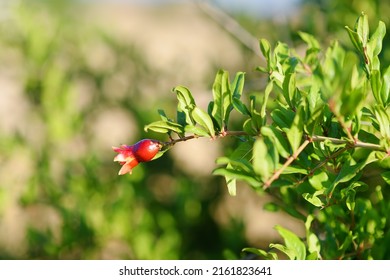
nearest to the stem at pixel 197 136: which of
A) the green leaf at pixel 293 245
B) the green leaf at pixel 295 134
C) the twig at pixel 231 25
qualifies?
the green leaf at pixel 295 134

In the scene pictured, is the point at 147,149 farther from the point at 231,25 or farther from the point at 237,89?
the point at 231,25

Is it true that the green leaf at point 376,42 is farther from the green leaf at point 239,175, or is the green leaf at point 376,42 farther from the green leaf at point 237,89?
the green leaf at point 239,175

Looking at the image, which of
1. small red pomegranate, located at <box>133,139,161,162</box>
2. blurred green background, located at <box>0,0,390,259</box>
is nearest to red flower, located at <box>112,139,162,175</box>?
small red pomegranate, located at <box>133,139,161,162</box>

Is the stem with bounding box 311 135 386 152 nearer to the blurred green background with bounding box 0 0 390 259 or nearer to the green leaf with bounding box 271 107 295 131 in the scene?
the green leaf with bounding box 271 107 295 131

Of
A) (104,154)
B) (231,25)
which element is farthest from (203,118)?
(104,154)

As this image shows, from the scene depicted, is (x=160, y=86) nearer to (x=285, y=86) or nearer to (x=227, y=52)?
(x=227, y=52)

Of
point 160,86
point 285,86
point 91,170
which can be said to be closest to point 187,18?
point 160,86

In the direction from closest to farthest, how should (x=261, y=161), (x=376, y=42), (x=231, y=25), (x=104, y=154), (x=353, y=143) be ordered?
(x=261, y=161) → (x=353, y=143) → (x=376, y=42) → (x=231, y=25) → (x=104, y=154)
